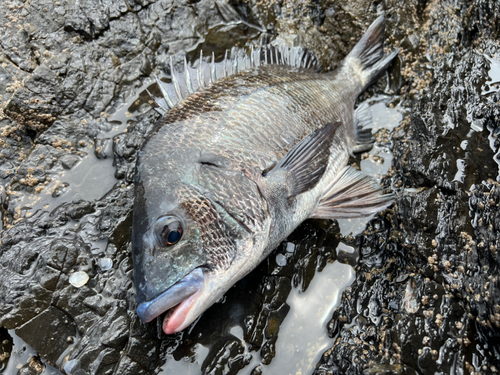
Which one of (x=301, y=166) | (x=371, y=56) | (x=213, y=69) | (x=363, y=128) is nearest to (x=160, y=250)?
(x=301, y=166)

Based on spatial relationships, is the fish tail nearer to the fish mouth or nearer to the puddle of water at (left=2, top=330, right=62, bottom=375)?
the fish mouth

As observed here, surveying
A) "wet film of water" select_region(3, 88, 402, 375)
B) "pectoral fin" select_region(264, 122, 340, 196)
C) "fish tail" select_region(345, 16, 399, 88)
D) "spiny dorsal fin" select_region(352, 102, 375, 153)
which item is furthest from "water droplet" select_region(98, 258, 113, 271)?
"fish tail" select_region(345, 16, 399, 88)

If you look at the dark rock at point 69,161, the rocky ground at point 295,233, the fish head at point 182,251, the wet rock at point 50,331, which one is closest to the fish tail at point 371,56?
the rocky ground at point 295,233

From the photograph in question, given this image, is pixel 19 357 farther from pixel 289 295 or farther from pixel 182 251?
pixel 289 295

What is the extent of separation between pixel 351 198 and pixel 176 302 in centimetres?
168

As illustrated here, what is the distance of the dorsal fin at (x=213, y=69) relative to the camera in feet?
10.3

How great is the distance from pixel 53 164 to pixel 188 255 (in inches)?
79.1

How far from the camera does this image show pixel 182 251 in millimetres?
2168

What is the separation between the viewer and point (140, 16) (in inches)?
157

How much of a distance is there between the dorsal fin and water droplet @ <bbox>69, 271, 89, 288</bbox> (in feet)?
5.13

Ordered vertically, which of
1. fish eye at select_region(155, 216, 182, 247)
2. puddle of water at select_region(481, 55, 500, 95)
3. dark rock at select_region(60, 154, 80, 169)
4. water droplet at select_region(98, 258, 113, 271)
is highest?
dark rock at select_region(60, 154, 80, 169)

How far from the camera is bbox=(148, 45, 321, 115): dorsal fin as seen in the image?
10.3ft

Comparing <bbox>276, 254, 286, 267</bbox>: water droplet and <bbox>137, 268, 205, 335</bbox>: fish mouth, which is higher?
<bbox>137, 268, 205, 335</bbox>: fish mouth

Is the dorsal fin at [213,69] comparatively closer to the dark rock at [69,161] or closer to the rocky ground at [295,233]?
the rocky ground at [295,233]
